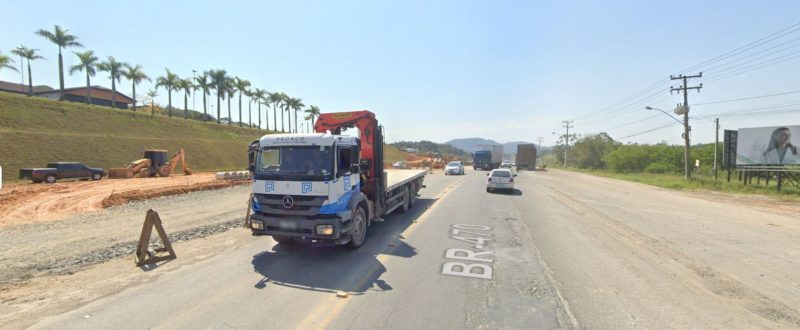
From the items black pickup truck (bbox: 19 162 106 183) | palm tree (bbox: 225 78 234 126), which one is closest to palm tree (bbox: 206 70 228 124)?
palm tree (bbox: 225 78 234 126)

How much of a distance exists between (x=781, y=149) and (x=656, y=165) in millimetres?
33658

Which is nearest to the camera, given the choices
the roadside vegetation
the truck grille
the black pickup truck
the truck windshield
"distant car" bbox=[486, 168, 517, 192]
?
the truck grille

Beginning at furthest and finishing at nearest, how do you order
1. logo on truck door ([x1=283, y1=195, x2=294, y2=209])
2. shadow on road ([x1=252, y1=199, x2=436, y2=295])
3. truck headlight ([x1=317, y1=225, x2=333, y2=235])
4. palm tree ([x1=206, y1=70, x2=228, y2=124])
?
palm tree ([x1=206, y1=70, x2=228, y2=124]), logo on truck door ([x1=283, y1=195, x2=294, y2=209]), truck headlight ([x1=317, y1=225, x2=333, y2=235]), shadow on road ([x1=252, y1=199, x2=436, y2=295])

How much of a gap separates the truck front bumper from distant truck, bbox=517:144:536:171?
56.9m

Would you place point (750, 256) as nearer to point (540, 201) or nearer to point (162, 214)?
point (540, 201)

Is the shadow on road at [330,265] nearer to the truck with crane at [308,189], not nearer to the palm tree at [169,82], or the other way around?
the truck with crane at [308,189]

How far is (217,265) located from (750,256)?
1133 cm

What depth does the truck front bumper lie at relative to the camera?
7266mm

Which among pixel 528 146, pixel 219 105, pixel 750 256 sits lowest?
pixel 750 256

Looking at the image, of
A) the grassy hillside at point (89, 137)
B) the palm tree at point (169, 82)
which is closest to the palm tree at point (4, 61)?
the grassy hillside at point (89, 137)

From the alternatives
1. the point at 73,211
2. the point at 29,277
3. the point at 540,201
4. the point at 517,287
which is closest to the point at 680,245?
the point at 517,287

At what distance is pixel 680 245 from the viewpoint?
9219mm

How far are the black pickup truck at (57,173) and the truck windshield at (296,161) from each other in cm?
2766

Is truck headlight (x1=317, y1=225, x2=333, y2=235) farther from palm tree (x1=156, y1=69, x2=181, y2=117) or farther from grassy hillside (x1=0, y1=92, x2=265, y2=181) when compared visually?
palm tree (x1=156, y1=69, x2=181, y2=117)
